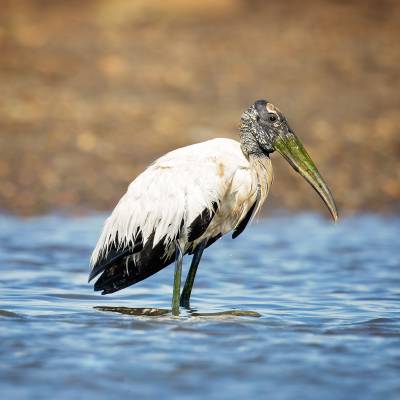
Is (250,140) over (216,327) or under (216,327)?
over

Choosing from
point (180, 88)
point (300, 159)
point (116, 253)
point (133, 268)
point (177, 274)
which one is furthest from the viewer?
point (180, 88)

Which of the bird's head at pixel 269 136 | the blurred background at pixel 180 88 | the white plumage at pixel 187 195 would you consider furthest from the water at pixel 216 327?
the blurred background at pixel 180 88

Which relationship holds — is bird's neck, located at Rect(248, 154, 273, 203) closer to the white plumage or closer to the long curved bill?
the white plumage

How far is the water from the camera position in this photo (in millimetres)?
5035

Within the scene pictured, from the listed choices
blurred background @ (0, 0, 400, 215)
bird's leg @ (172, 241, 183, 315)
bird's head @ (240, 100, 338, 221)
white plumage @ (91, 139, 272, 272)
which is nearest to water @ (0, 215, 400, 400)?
bird's leg @ (172, 241, 183, 315)

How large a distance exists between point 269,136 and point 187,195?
91 centimetres

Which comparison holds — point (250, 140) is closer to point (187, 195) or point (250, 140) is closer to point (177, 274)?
A: point (187, 195)

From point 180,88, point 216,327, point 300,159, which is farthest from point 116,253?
point 180,88

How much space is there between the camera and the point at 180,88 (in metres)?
15.1

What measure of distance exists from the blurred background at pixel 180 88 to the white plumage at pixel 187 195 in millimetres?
5179

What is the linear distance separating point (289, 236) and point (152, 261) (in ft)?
14.7

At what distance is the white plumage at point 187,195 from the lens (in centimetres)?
644

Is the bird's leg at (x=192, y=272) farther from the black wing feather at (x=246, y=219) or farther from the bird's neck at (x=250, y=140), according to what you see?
the bird's neck at (x=250, y=140)

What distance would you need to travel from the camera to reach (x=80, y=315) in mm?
6766
